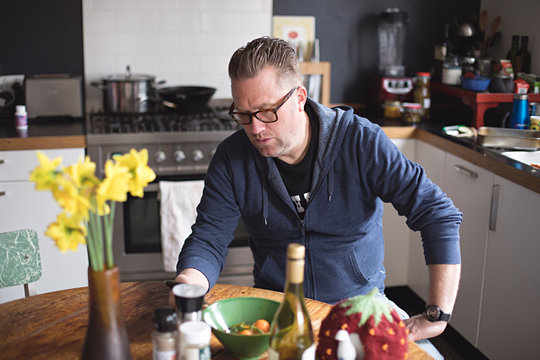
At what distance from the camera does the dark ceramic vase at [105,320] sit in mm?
1130

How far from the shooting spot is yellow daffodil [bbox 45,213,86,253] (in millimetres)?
→ 1054

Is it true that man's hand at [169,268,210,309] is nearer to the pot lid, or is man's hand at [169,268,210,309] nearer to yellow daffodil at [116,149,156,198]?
yellow daffodil at [116,149,156,198]

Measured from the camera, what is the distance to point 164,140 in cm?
313

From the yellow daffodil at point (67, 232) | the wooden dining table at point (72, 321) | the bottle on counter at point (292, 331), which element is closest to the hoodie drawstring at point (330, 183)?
the wooden dining table at point (72, 321)

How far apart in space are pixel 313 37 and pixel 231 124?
2.97ft

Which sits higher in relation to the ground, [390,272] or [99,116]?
[99,116]

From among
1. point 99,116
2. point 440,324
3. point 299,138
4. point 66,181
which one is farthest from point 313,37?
point 66,181

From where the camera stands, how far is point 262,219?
196 centimetres

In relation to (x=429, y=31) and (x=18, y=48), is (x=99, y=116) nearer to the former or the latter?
(x=18, y=48)

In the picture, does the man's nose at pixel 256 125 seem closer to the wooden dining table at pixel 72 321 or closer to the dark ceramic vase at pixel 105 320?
the wooden dining table at pixel 72 321

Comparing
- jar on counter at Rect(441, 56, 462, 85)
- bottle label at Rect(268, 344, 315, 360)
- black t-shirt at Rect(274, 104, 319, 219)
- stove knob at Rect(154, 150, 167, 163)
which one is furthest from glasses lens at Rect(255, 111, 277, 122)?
jar on counter at Rect(441, 56, 462, 85)

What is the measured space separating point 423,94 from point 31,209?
214cm

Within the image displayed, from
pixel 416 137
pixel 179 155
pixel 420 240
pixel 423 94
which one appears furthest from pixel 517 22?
pixel 179 155

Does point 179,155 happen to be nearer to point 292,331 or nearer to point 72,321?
point 72,321
